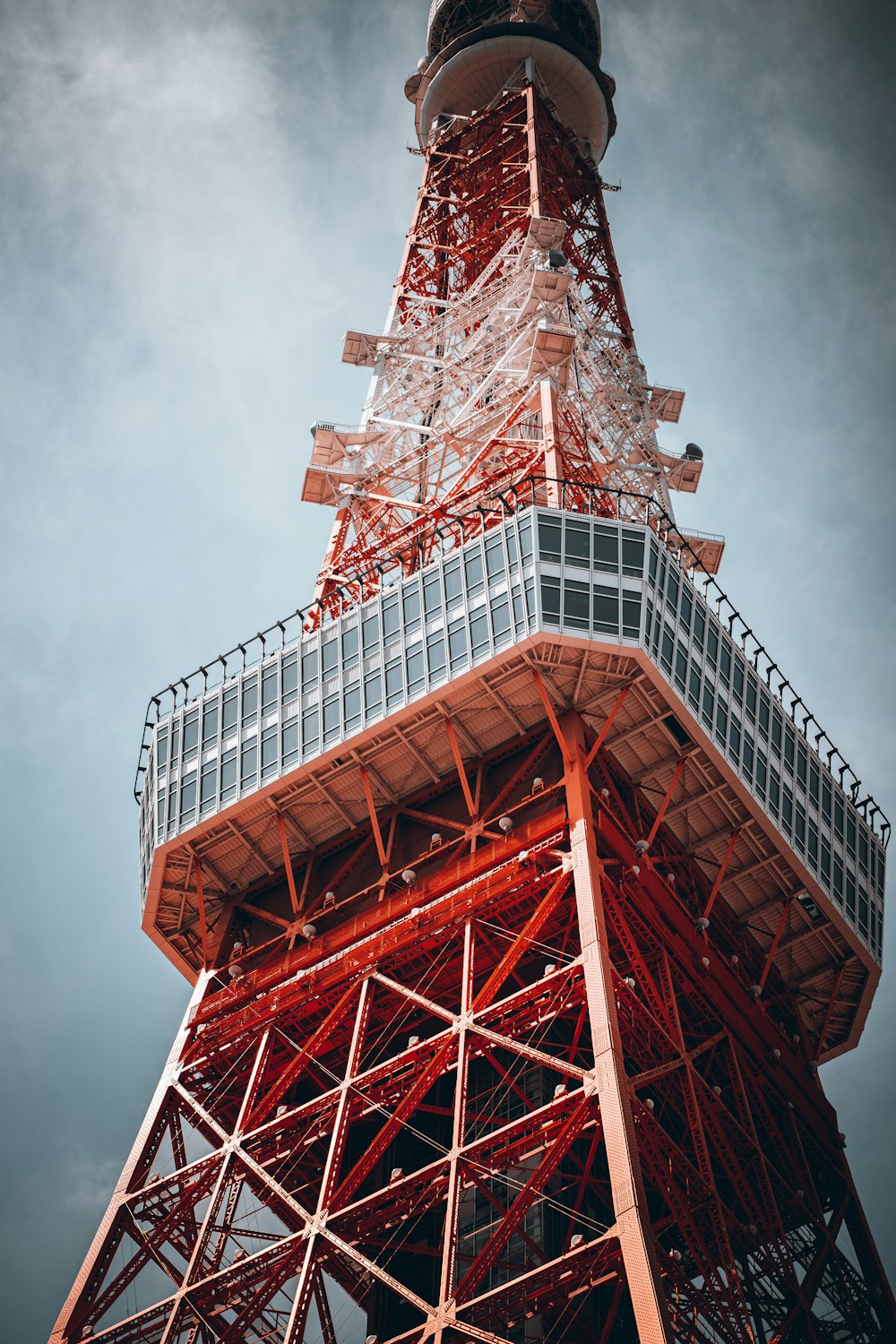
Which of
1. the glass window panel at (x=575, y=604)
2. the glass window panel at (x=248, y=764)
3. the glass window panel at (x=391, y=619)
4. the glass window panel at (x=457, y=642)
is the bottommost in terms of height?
the glass window panel at (x=575, y=604)

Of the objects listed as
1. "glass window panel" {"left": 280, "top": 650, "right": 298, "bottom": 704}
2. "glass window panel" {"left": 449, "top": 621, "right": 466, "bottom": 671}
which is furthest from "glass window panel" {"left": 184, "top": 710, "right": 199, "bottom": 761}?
"glass window panel" {"left": 449, "top": 621, "right": 466, "bottom": 671}

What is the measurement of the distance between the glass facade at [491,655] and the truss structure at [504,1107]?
3225mm

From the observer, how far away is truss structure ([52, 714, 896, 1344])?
126ft

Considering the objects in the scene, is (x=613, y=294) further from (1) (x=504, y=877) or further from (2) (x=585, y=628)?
(1) (x=504, y=877)

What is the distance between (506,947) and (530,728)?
713 cm

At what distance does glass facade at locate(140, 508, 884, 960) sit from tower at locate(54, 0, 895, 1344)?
135mm

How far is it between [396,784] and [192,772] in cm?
673

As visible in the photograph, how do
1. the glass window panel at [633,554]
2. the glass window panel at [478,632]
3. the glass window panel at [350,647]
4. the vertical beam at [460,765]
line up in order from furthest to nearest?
the glass window panel at [350,647], the glass window panel at [633,554], the glass window panel at [478,632], the vertical beam at [460,765]

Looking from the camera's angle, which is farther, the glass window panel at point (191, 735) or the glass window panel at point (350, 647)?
the glass window panel at point (191, 735)

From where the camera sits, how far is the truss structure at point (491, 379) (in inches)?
2466

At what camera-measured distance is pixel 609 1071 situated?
37.9m

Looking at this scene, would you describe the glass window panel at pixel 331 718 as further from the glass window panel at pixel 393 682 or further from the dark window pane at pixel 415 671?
the dark window pane at pixel 415 671

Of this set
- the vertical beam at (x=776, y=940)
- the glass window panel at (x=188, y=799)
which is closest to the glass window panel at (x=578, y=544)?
the vertical beam at (x=776, y=940)

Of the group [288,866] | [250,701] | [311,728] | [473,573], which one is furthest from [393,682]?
[288,866]
